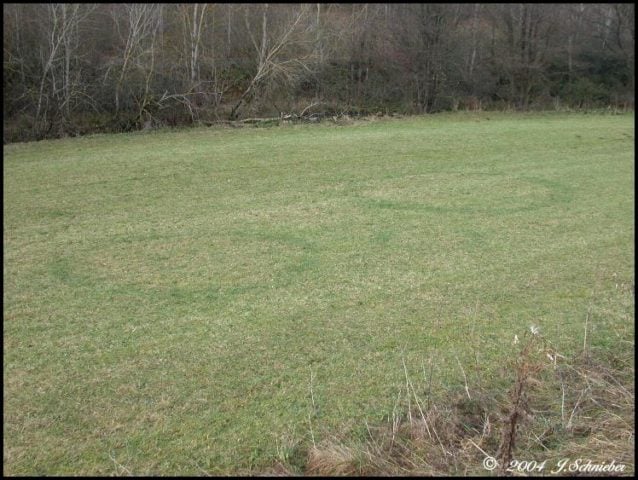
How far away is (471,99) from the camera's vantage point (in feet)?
84.6

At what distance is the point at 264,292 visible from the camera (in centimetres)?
580

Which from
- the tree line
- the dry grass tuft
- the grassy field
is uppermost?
the tree line

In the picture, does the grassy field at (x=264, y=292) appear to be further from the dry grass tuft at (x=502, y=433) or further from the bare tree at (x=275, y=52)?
the bare tree at (x=275, y=52)

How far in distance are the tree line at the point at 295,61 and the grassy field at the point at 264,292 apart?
562 centimetres

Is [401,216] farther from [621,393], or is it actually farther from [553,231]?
[621,393]

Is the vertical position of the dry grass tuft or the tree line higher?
the tree line

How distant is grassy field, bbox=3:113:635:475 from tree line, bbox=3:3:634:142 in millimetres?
5625

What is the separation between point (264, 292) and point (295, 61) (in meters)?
16.0

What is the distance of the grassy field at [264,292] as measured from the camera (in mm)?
3715

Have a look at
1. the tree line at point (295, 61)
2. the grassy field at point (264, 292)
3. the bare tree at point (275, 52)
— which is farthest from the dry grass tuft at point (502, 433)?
the bare tree at point (275, 52)


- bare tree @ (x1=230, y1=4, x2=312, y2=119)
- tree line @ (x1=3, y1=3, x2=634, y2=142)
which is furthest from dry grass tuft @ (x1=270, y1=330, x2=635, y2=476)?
bare tree @ (x1=230, y1=4, x2=312, y2=119)

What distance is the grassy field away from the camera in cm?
371

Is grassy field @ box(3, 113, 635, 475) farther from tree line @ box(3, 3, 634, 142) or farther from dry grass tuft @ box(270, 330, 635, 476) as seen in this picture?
tree line @ box(3, 3, 634, 142)

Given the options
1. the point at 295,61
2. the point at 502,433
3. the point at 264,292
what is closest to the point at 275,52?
the point at 295,61
